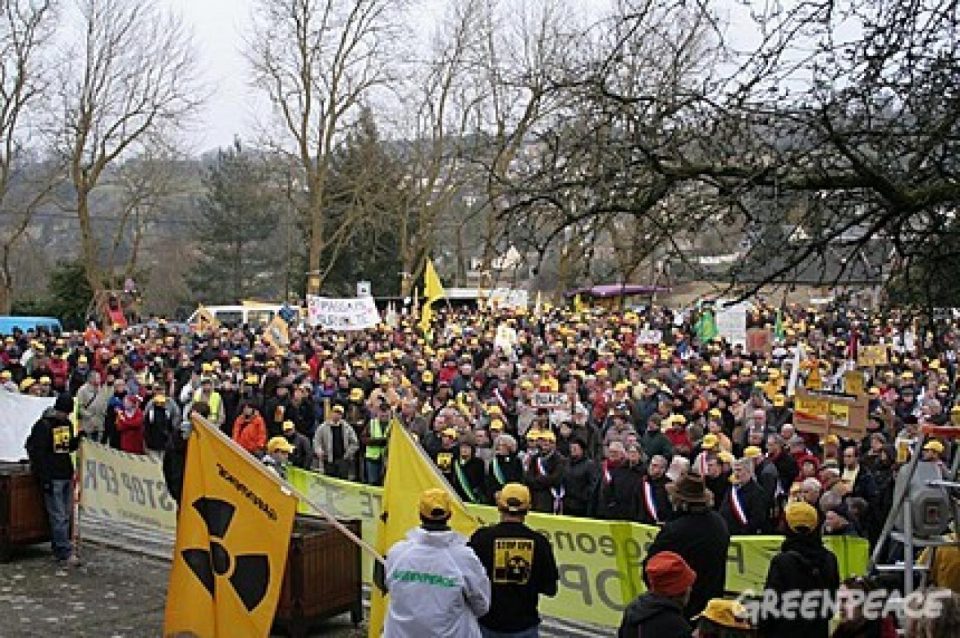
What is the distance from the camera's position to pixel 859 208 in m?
7.08

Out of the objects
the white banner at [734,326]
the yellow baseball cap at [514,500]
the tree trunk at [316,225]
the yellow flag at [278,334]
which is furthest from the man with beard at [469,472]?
the tree trunk at [316,225]

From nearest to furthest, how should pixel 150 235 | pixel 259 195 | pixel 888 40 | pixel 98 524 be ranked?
1. pixel 888 40
2. pixel 98 524
3. pixel 259 195
4. pixel 150 235

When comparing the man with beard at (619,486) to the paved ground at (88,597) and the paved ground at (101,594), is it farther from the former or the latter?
the paved ground at (88,597)

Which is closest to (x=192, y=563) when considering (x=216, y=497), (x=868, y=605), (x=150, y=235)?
(x=216, y=497)

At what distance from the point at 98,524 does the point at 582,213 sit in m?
9.63

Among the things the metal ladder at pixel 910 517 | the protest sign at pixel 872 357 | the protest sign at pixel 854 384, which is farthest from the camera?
the protest sign at pixel 872 357

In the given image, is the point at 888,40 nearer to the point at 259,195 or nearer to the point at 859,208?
the point at 859,208

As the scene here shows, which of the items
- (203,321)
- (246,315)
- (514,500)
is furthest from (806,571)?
(246,315)

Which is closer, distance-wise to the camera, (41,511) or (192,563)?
(192,563)

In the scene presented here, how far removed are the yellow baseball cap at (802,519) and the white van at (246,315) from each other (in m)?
32.8

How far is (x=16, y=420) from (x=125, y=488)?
148 centimetres

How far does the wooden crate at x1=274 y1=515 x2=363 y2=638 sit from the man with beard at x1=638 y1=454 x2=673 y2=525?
9.12 ft

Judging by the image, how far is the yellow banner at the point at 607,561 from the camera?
30.7ft

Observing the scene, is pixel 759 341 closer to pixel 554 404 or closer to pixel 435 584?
pixel 554 404
